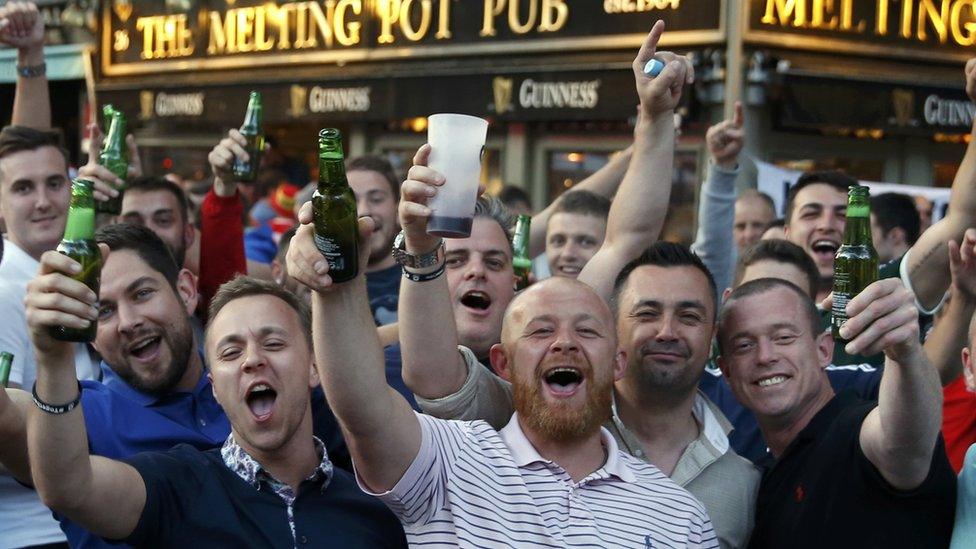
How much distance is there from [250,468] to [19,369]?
1.28 meters

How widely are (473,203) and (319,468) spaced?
82 cm

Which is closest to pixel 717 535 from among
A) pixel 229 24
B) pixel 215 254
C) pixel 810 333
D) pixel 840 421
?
pixel 840 421

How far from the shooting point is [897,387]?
3391mm

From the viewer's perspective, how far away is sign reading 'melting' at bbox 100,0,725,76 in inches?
424

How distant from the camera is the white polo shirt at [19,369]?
4113mm

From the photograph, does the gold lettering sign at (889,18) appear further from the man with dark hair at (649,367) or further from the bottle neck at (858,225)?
the bottle neck at (858,225)

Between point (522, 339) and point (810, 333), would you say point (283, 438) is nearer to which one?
point (522, 339)

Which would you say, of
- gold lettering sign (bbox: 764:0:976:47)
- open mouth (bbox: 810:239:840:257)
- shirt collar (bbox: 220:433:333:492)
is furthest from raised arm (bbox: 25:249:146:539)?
gold lettering sign (bbox: 764:0:976:47)

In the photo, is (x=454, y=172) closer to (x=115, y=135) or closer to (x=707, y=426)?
(x=707, y=426)

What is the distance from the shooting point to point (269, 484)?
361cm

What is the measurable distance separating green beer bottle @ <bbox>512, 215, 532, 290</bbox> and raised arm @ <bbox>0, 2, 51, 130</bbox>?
6.99 feet

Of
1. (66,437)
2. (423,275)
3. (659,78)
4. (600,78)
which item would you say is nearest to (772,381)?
(659,78)

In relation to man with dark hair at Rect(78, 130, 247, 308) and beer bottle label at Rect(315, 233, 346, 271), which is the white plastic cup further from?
man with dark hair at Rect(78, 130, 247, 308)

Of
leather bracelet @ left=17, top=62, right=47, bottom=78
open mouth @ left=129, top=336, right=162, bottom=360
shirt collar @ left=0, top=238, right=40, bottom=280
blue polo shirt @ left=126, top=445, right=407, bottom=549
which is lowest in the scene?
blue polo shirt @ left=126, top=445, right=407, bottom=549
